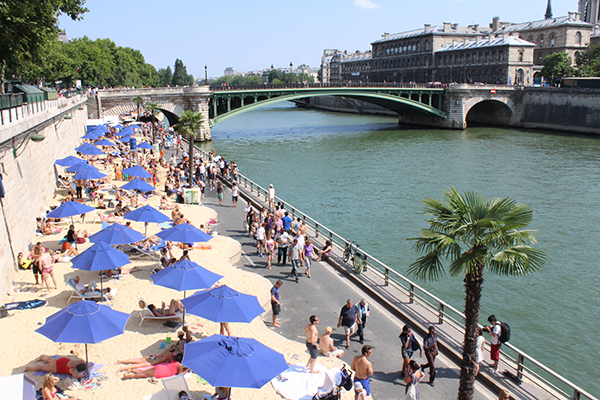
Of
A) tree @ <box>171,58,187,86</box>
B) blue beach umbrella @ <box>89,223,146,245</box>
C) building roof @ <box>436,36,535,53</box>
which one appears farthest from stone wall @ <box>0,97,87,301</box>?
tree @ <box>171,58,187,86</box>

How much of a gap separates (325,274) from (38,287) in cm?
825

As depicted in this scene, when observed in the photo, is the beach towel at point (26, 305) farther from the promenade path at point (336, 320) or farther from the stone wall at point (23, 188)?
the promenade path at point (336, 320)

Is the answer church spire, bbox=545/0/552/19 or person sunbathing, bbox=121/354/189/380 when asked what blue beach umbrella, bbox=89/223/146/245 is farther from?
church spire, bbox=545/0/552/19

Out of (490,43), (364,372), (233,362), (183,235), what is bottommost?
(364,372)

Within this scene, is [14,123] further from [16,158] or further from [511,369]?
[511,369]

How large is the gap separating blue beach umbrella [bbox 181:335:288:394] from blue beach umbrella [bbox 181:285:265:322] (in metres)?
1.47

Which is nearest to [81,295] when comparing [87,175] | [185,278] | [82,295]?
[82,295]

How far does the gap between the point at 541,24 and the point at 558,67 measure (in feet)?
75.0

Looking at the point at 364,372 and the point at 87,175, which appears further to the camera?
the point at 87,175

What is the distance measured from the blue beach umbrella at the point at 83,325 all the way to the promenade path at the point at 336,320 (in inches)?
159

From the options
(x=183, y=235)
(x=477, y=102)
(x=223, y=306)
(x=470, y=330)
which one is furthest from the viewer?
(x=477, y=102)

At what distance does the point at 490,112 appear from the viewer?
78312 millimetres

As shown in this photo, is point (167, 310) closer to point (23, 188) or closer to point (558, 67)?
point (23, 188)

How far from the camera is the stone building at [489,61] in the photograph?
285 feet
